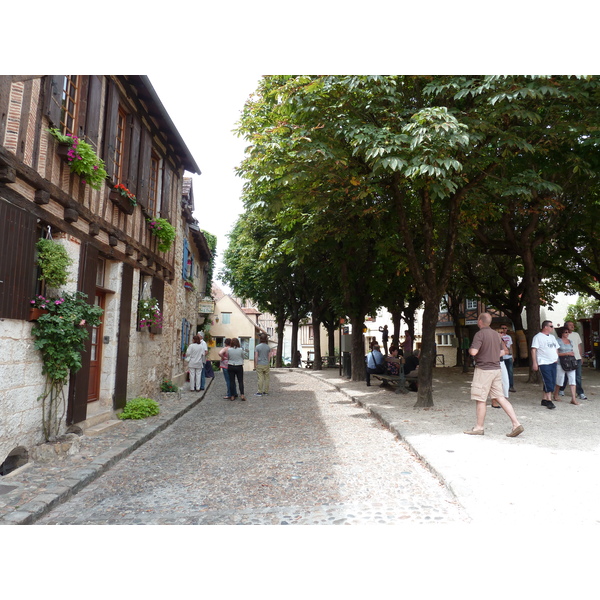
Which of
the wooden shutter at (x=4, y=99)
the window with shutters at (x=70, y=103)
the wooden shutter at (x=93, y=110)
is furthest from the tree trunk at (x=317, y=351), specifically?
the wooden shutter at (x=4, y=99)

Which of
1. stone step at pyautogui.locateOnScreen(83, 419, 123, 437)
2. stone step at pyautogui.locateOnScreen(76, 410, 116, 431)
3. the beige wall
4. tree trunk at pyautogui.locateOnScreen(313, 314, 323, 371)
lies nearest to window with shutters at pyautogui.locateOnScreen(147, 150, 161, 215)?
stone step at pyautogui.locateOnScreen(76, 410, 116, 431)

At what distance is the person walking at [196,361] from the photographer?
13.8m

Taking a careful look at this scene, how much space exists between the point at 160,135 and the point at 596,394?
39.7 feet

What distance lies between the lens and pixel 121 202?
827cm

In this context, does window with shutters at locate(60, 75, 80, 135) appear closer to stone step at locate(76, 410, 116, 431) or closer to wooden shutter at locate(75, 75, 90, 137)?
wooden shutter at locate(75, 75, 90, 137)

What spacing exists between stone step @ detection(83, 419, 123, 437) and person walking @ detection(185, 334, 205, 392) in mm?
5661

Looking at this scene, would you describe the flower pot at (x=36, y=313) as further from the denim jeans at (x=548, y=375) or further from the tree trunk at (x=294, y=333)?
the tree trunk at (x=294, y=333)

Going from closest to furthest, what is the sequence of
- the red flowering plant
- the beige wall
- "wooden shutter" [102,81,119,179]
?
"wooden shutter" [102,81,119,179] → the red flowering plant → the beige wall

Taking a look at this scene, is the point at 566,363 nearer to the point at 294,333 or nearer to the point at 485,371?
the point at 485,371

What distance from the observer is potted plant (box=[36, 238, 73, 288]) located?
19.1ft

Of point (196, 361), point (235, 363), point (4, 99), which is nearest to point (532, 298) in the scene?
point (235, 363)

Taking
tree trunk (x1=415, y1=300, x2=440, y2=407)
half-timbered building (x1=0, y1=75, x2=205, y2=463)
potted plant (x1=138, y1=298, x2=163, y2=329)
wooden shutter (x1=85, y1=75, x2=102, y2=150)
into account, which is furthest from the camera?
potted plant (x1=138, y1=298, x2=163, y2=329)

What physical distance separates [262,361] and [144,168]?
6.03m
